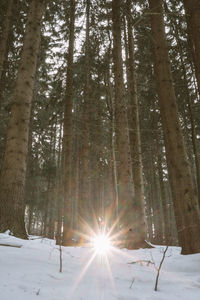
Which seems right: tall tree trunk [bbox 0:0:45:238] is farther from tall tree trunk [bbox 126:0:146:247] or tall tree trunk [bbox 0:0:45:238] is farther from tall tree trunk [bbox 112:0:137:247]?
tall tree trunk [bbox 112:0:137:247]

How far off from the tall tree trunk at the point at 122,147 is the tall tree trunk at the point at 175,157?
2.24m

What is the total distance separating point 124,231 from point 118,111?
3.43 meters

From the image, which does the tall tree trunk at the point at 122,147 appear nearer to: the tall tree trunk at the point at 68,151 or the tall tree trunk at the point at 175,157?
the tall tree trunk at the point at 175,157

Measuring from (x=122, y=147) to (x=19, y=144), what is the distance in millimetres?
Result: 2920

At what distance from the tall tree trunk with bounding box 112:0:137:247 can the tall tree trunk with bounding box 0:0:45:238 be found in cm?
262

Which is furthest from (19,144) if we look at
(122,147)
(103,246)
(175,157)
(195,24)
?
(195,24)

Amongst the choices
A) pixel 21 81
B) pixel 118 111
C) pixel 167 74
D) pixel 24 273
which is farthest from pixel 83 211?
pixel 24 273

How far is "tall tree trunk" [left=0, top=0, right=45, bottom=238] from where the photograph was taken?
398cm

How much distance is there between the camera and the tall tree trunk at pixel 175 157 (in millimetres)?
3330

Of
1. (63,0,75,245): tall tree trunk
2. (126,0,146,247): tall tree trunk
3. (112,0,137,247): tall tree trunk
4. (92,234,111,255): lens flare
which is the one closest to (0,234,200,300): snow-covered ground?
(92,234,111,255): lens flare

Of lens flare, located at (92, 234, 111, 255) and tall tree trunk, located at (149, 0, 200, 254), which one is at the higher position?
tall tree trunk, located at (149, 0, 200, 254)

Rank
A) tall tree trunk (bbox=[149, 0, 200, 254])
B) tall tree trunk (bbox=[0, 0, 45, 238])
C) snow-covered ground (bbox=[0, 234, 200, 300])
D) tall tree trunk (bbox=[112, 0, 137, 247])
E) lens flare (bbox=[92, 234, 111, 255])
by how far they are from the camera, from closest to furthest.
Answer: snow-covered ground (bbox=[0, 234, 200, 300]), tall tree trunk (bbox=[149, 0, 200, 254]), tall tree trunk (bbox=[0, 0, 45, 238]), lens flare (bbox=[92, 234, 111, 255]), tall tree trunk (bbox=[112, 0, 137, 247])

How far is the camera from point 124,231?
587 centimetres

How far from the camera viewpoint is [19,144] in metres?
4.48
